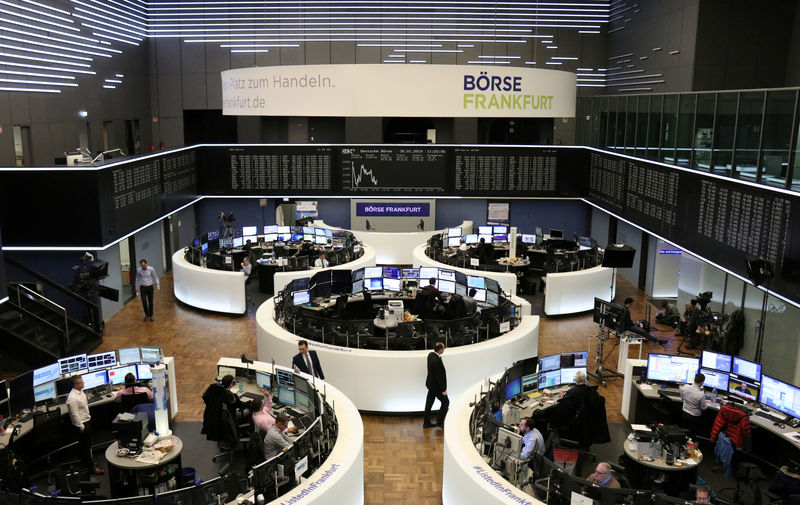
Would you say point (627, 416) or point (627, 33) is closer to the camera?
point (627, 416)

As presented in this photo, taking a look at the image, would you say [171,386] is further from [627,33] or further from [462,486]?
[627,33]

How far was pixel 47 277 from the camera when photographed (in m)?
13.6

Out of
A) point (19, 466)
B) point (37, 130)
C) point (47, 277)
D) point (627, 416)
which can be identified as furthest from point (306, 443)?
point (37, 130)

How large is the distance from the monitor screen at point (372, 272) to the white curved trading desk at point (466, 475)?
6295 millimetres

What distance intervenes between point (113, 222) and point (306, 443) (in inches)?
314

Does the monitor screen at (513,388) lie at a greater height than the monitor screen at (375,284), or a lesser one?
lesser

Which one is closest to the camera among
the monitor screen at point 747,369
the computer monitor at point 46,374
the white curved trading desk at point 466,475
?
the white curved trading desk at point 466,475

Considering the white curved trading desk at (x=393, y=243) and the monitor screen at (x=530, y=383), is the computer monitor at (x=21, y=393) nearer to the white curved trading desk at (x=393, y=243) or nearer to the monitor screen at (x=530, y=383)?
the monitor screen at (x=530, y=383)

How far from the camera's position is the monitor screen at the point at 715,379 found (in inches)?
378

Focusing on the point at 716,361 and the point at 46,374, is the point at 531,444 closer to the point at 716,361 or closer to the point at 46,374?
the point at 716,361

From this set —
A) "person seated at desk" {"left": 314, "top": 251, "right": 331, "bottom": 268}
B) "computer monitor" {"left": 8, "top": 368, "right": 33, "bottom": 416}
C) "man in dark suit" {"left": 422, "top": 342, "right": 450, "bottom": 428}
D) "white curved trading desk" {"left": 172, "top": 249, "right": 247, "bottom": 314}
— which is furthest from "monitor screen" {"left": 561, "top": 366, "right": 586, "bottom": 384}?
"white curved trading desk" {"left": 172, "top": 249, "right": 247, "bottom": 314}

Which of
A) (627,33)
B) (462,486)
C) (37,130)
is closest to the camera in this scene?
(462,486)

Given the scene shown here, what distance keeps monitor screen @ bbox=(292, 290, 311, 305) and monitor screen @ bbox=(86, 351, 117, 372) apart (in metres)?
3.81

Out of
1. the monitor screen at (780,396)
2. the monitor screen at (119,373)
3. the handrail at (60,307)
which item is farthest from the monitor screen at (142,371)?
the monitor screen at (780,396)
